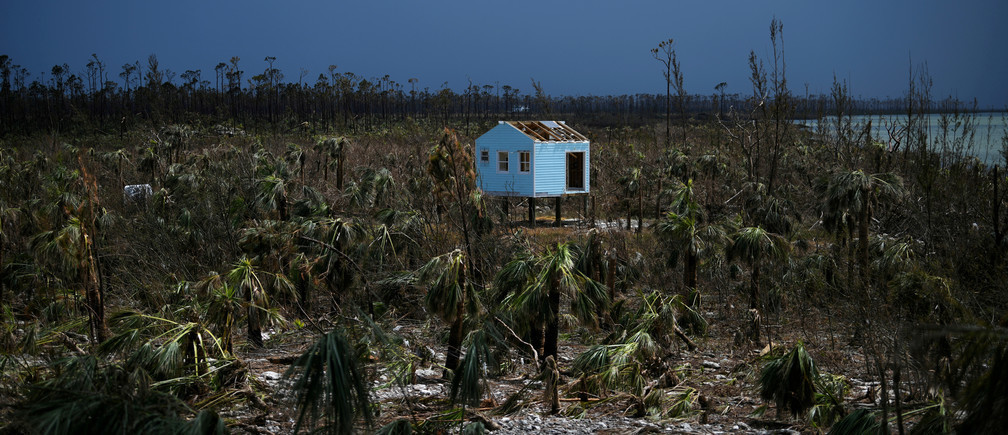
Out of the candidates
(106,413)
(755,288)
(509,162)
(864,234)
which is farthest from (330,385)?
(509,162)

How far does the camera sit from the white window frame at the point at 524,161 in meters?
31.9

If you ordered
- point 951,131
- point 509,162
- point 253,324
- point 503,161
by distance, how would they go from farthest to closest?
point 503,161
point 509,162
point 951,131
point 253,324

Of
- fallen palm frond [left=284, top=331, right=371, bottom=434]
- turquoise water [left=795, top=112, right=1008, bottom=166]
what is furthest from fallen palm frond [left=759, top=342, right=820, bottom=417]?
turquoise water [left=795, top=112, right=1008, bottom=166]

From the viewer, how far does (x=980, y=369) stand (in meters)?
3.52

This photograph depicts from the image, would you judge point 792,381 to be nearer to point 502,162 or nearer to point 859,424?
point 859,424

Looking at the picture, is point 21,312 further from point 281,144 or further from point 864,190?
point 281,144

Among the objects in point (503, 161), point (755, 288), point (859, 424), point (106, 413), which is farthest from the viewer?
point (503, 161)

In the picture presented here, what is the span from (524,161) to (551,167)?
129cm

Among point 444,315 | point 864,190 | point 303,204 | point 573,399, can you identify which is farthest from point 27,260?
point 864,190

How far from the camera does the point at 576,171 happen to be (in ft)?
115

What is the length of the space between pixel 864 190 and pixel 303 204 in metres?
10.1

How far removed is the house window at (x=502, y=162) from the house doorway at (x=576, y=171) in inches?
130

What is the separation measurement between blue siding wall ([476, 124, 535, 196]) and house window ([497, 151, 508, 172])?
5.6 inches

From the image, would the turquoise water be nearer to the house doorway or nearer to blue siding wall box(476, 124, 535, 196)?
the house doorway
